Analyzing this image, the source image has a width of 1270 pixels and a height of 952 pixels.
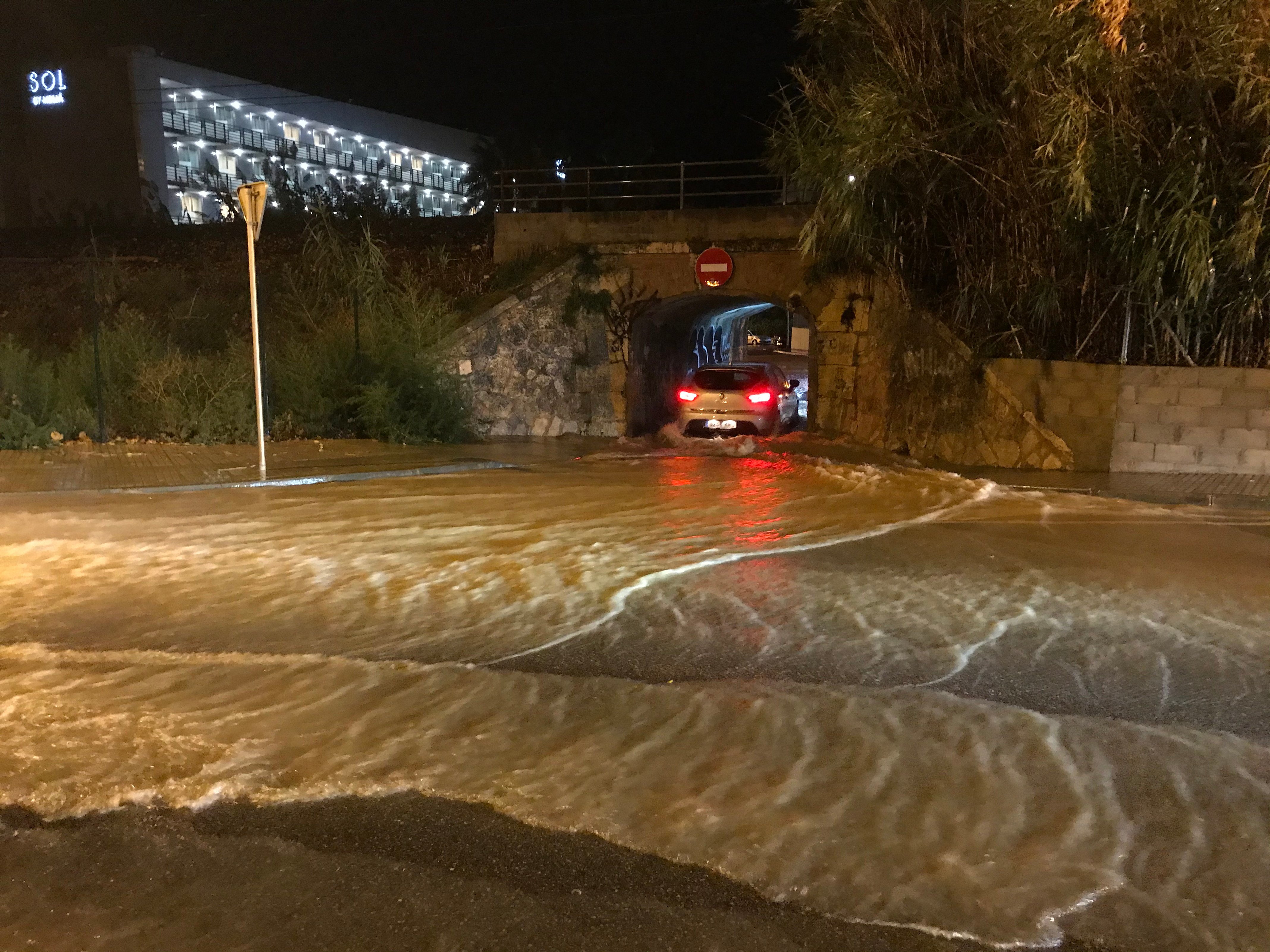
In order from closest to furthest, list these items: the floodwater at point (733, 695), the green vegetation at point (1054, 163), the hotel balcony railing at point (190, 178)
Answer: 1. the floodwater at point (733, 695)
2. the green vegetation at point (1054, 163)
3. the hotel balcony railing at point (190, 178)

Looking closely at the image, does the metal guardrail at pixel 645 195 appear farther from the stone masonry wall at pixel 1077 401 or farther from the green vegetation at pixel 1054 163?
the stone masonry wall at pixel 1077 401

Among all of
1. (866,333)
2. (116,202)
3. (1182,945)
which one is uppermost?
(116,202)

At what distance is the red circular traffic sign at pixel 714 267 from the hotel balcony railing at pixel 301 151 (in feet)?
65.8

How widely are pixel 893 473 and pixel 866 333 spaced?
4569 millimetres

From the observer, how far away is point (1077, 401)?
13008mm

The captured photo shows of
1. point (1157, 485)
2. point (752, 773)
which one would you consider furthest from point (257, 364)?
point (1157, 485)

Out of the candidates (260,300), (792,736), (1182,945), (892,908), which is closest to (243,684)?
(792,736)

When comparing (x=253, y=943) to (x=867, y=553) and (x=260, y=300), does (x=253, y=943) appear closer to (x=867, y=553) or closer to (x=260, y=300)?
(x=867, y=553)

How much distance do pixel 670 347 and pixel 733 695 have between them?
18.3 m

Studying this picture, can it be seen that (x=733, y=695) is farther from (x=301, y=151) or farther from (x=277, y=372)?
(x=301, y=151)

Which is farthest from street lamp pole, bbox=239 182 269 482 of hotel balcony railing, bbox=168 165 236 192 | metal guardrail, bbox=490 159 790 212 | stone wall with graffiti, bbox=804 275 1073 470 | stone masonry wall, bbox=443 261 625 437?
hotel balcony railing, bbox=168 165 236 192

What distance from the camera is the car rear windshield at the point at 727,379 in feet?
58.9

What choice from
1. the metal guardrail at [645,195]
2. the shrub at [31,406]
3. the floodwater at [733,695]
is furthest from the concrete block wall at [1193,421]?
the shrub at [31,406]

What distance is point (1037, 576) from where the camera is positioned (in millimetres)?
7801
